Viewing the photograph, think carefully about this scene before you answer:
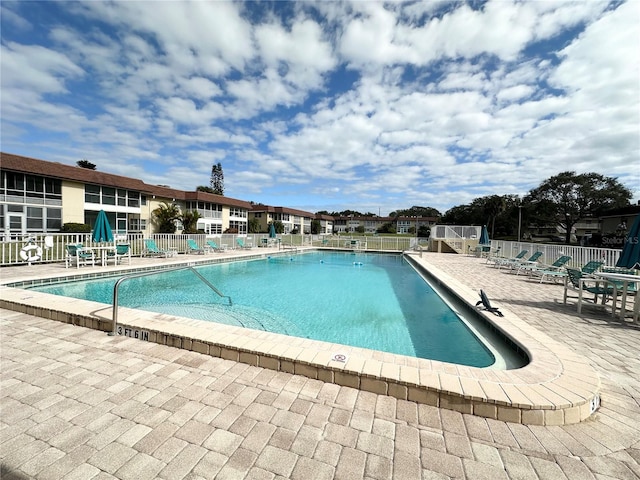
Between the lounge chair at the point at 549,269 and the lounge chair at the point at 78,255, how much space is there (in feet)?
47.5

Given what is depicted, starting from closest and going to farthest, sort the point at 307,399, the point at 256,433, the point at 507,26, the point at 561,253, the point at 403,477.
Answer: the point at 403,477, the point at 256,433, the point at 307,399, the point at 507,26, the point at 561,253

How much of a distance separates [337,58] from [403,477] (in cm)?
1224

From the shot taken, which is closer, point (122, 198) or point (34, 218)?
point (34, 218)

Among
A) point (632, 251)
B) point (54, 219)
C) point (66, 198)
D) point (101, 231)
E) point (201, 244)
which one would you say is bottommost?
point (201, 244)

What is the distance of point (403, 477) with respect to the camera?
1.54 metres

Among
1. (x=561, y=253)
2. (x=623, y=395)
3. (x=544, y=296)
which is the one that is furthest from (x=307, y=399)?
(x=561, y=253)

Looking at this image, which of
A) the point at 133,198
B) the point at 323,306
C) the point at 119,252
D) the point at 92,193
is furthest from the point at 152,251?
the point at 133,198

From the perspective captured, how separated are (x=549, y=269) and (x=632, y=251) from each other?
537 centimetres

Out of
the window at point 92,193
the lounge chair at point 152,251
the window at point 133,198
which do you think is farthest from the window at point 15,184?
the lounge chair at point 152,251

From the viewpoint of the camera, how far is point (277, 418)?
2.04 m

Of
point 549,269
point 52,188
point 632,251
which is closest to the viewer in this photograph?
point 632,251

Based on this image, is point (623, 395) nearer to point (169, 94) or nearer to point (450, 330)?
point (450, 330)

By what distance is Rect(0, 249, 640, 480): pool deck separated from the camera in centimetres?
162

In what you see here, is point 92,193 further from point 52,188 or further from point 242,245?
point 242,245
